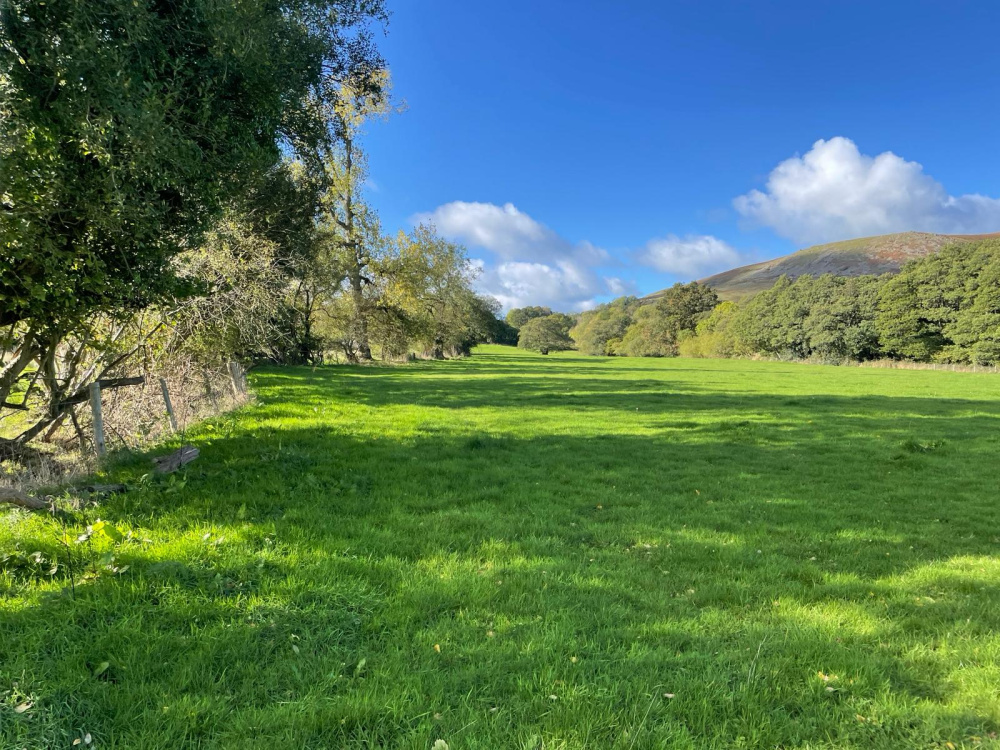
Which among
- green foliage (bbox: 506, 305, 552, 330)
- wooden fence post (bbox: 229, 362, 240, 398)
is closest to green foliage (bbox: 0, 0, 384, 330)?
wooden fence post (bbox: 229, 362, 240, 398)

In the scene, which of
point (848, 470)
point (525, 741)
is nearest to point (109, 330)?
point (525, 741)

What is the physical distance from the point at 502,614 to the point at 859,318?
234 ft

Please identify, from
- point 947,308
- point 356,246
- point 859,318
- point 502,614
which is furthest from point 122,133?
point 859,318

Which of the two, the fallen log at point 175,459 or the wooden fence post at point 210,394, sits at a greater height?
the wooden fence post at point 210,394

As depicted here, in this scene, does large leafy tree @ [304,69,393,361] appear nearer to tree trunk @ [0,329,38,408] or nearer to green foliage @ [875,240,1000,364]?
tree trunk @ [0,329,38,408]

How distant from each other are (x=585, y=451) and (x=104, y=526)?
8654mm

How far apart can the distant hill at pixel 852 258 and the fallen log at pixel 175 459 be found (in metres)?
147

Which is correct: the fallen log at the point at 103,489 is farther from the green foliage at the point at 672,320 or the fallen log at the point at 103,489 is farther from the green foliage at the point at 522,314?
the green foliage at the point at 522,314

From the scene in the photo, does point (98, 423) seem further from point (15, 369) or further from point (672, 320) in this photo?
point (672, 320)

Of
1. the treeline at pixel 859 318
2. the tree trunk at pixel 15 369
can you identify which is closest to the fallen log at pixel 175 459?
the tree trunk at pixel 15 369

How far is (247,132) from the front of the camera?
6.51 meters

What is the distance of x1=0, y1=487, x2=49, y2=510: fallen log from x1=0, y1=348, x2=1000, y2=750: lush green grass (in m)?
0.50

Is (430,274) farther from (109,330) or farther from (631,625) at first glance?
(631,625)

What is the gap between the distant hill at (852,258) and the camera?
14200 centimetres
